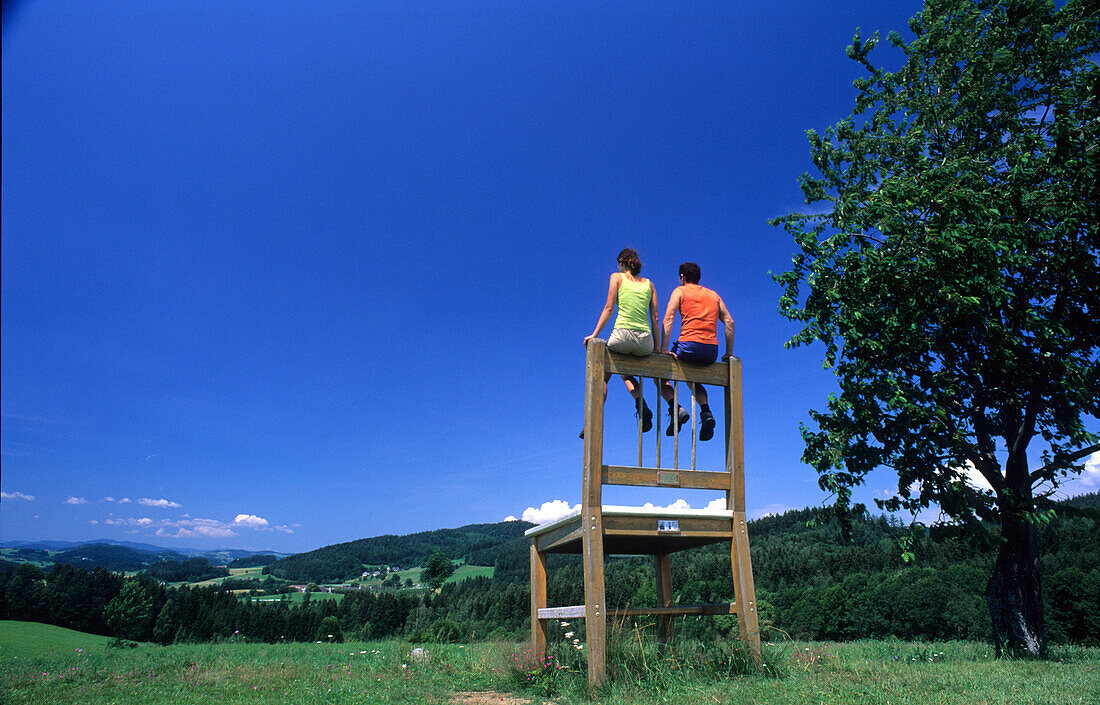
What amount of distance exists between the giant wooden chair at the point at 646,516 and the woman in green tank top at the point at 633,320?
117 millimetres

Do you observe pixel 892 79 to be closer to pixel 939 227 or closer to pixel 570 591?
pixel 939 227

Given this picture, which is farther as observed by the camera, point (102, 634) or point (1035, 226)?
point (102, 634)

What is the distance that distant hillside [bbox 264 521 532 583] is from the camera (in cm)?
8138

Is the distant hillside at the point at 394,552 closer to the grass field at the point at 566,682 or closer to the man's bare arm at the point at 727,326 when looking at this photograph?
the grass field at the point at 566,682

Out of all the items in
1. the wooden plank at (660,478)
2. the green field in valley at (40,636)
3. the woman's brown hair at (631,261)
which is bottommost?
the green field in valley at (40,636)

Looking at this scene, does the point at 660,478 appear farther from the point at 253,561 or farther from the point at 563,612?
the point at 253,561

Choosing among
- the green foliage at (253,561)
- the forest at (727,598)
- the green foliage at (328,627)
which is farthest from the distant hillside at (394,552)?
the green foliage at (328,627)

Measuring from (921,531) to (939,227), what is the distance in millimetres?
4743

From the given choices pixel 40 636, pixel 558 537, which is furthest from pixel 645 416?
pixel 40 636

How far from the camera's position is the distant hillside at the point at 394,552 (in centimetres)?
8138

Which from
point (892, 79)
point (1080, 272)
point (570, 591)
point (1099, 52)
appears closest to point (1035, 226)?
point (1080, 272)

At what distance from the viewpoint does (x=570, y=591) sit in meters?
30.0

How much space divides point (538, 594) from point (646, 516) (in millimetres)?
1825

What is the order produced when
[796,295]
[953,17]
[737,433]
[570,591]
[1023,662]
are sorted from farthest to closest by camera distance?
[570,591], [953,17], [796,295], [1023,662], [737,433]
